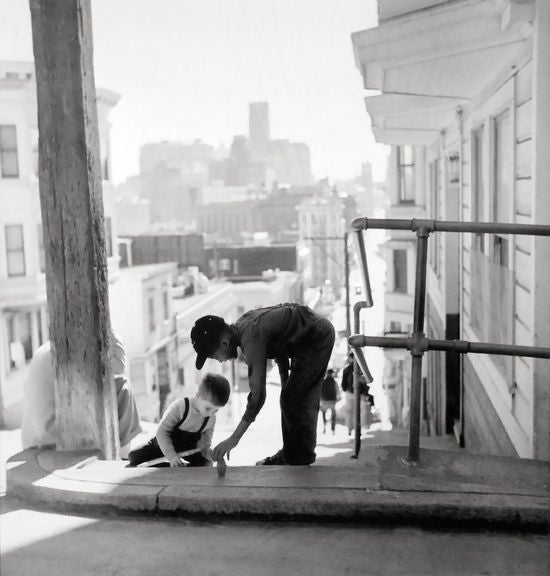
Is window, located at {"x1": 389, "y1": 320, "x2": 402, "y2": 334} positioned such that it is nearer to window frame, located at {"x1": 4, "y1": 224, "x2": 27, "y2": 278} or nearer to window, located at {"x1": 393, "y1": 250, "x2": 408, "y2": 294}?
window, located at {"x1": 393, "y1": 250, "x2": 408, "y2": 294}

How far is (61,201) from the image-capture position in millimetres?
4273

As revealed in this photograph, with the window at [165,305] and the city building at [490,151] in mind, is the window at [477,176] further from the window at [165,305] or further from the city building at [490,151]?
the window at [165,305]

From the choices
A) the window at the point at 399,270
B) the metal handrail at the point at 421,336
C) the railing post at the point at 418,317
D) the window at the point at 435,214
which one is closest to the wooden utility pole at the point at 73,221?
the metal handrail at the point at 421,336

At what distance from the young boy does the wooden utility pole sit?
17.3 inches

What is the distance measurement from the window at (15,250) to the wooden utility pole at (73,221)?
16.8 m

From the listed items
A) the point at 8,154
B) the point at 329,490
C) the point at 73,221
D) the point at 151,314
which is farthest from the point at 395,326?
the point at 329,490

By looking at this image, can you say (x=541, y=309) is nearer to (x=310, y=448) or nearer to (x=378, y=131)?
(x=310, y=448)

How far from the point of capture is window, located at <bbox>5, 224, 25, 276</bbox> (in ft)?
66.3

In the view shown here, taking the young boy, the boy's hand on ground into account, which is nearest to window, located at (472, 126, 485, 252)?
the young boy

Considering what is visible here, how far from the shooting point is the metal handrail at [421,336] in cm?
359

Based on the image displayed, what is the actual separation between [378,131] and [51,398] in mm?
7782

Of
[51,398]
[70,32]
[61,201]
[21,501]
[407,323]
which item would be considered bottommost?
[407,323]

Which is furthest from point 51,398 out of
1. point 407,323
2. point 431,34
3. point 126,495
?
point 407,323

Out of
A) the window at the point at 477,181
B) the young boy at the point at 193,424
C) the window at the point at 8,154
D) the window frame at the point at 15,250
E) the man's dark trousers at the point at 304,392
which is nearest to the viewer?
the man's dark trousers at the point at 304,392
